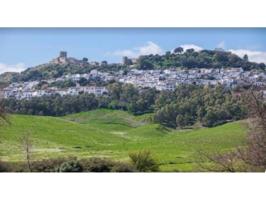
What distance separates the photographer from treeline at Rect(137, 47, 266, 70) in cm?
959

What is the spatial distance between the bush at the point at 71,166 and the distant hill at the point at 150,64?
3.51ft

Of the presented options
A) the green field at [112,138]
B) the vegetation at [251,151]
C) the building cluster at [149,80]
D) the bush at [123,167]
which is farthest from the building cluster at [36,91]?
the vegetation at [251,151]

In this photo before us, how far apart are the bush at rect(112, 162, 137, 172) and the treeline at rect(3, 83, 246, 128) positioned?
631 mm

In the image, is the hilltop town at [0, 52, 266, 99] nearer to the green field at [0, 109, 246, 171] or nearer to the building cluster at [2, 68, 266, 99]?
the building cluster at [2, 68, 266, 99]

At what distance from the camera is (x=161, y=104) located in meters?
9.77

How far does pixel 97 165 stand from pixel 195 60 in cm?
172

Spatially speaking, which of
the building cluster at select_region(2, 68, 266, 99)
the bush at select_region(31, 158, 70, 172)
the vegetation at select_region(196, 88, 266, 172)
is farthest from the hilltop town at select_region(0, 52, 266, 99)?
the bush at select_region(31, 158, 70, 172)

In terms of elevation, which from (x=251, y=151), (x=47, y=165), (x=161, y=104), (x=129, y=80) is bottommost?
(x=47, y=165)

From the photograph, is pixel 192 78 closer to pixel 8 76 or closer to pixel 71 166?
pixel 71 166

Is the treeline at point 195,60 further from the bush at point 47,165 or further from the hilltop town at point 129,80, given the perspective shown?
the bush at point 47,165

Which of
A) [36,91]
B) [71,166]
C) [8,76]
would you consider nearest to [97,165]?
[71,166]

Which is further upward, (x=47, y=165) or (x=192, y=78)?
(x=192, y=78)
